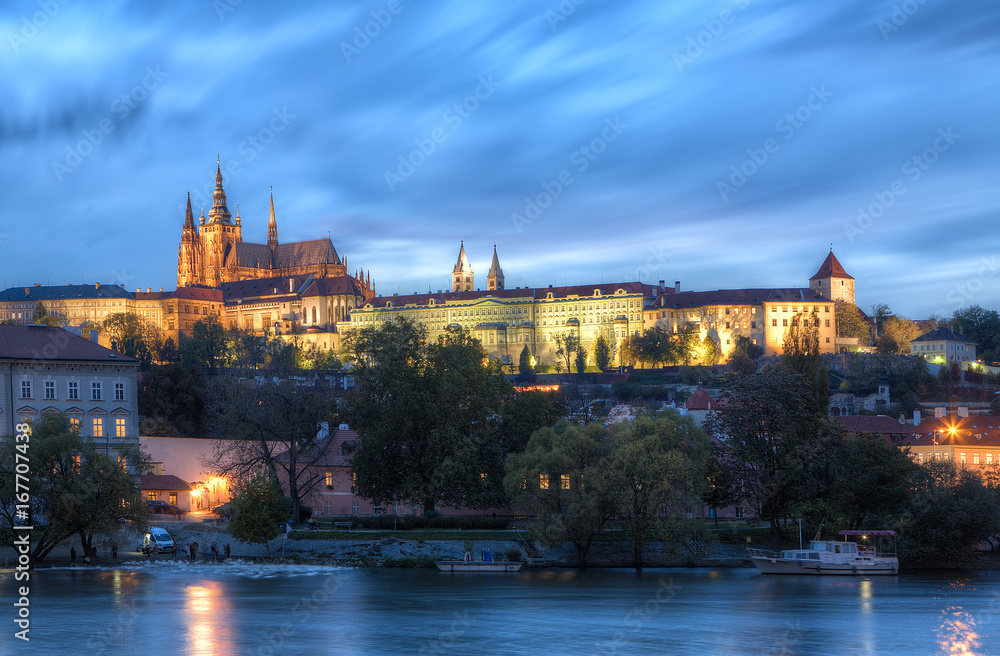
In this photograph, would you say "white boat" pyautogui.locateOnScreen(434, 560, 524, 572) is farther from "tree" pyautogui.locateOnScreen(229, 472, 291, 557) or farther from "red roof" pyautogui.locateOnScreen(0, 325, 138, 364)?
"red roof" pyautogui.locateOnScreen(0, 325, 138, 364)

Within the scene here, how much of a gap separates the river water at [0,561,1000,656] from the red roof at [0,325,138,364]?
14.6 metres

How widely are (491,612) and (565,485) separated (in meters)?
15.4

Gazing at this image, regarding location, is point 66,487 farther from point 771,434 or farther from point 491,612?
point 771,434

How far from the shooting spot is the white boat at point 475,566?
52.0 meters

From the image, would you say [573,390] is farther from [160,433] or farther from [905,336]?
[160,433]

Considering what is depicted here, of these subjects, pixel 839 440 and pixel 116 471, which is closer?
pixel 116 471

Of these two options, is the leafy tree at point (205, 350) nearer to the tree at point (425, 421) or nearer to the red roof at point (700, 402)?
the red roof at point (700, 402)

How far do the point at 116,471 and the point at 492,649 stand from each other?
23132 mm

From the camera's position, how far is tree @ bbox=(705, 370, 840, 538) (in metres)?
56.9

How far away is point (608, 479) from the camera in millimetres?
51750

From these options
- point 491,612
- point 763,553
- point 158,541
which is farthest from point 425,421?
point 491,612

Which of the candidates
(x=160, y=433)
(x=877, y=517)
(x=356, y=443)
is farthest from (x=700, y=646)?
(x=160, y=433)

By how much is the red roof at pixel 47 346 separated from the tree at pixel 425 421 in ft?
44.1

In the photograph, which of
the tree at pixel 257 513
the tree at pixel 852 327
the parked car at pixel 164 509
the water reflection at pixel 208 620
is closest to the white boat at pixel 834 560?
the tree at pixel 257 513
